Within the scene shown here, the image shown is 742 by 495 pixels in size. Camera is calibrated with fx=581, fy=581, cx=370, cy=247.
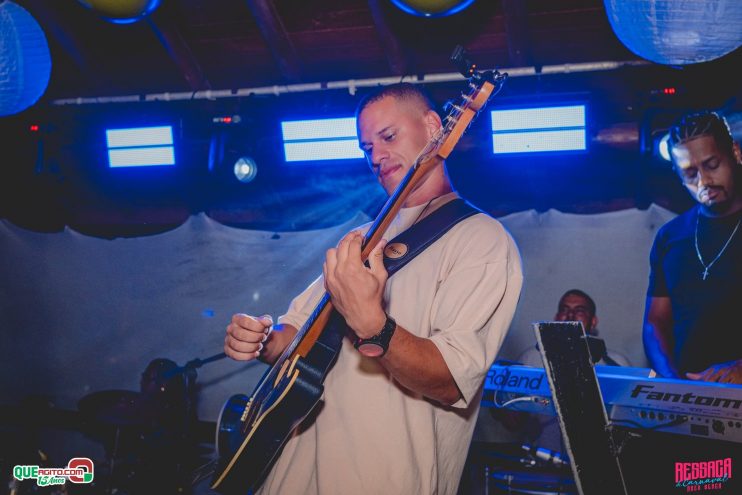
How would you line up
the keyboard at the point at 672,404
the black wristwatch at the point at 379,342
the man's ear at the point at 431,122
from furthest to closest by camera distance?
the man's ear at the point at 431,122 → the keyboard at the point at 672,404 → the black wristwatch at the point at 379,342

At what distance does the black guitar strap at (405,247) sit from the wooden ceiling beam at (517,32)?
3750 millimetres

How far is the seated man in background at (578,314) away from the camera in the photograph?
17.7ft

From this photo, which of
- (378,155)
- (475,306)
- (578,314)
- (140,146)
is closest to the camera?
(475,306)

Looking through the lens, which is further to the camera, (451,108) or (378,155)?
(378,155)

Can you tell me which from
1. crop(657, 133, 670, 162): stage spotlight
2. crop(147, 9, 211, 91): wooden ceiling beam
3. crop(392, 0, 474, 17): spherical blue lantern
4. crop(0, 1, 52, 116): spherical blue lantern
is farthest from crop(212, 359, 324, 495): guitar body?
crop(147, 9, 211, 91): wooden ceiling beam

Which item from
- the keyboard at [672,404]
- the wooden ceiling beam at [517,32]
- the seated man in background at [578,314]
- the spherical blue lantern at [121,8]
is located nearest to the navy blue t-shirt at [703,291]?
the keyboard at [672,404]

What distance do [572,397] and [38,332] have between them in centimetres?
682

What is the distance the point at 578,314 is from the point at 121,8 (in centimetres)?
448

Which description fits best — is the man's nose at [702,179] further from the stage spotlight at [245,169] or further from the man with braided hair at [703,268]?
the stage spotlight at [245,169]

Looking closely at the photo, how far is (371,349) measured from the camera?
56.5 inches

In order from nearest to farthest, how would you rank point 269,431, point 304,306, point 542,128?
point 269,431 < point 304,306 < point 542,128

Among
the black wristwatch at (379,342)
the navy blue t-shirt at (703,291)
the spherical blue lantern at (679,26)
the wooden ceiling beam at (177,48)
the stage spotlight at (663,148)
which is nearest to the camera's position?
the black wristwatch at (379,342)

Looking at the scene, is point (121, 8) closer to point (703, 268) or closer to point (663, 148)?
point (703, 268)

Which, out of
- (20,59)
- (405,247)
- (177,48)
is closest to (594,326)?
(405,247)
